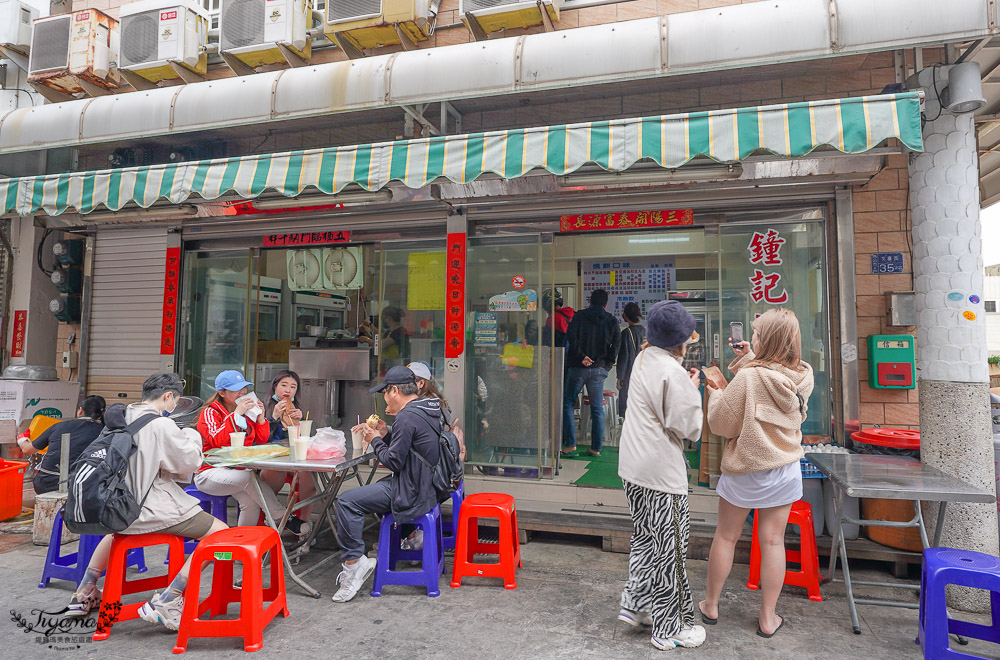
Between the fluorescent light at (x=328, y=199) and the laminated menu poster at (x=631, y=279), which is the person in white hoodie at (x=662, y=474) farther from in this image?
the laminated menu poster at (x=631, y=279)

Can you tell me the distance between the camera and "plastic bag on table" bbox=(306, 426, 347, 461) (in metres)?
4.29

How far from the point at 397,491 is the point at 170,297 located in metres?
5.63

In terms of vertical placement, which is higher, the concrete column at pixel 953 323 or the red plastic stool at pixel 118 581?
the concrete column at pixel 953 323

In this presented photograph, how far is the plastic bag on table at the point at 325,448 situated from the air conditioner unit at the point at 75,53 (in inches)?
243

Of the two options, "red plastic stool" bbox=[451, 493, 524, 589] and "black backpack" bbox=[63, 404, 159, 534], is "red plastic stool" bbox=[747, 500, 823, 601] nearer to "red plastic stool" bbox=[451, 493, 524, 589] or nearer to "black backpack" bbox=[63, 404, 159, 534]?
"red plastic stool" bbox=[451, 493, 524, 589]

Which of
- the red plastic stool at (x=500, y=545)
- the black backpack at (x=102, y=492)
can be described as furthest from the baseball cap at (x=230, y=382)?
the red plastic stool at (x=500, y=545)

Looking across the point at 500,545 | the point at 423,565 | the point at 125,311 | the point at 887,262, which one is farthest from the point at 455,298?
the point at 125,311

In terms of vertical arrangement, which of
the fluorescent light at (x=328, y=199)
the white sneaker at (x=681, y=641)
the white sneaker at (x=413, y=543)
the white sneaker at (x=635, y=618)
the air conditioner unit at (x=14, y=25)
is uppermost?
the air conditioner unit at (x=14, y=25)

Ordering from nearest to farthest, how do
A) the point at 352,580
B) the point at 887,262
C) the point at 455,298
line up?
1. the point at 352,580
2. the point at 887,262
3. the point at 455,298

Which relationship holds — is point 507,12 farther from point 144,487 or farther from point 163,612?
point 163,612

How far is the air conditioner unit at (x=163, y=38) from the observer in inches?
275

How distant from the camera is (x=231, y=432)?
459cm

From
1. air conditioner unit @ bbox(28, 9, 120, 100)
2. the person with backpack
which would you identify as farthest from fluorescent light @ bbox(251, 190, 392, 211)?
air conditioner unit @ bbox(28, 9, 120, 100)

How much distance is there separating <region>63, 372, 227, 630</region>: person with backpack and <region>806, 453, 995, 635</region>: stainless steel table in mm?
3961
